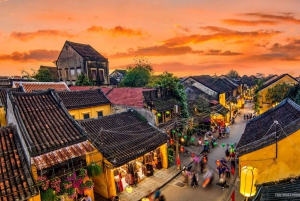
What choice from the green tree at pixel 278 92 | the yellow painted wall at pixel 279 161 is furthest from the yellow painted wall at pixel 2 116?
the green tree at pixel 278 92

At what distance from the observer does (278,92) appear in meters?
29.2

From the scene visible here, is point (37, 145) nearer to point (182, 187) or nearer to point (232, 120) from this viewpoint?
point (182, 187)

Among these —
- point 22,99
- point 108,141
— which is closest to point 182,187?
point 108,141

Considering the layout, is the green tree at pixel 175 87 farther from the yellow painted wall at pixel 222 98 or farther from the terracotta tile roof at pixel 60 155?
the yellow painted wall at pixel 222 98

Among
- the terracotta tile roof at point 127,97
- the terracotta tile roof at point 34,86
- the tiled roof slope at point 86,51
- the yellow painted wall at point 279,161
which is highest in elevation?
the tiled roof slope at point 86,51

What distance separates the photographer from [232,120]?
1377 inches

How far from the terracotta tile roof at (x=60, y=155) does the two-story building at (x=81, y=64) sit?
2556cm

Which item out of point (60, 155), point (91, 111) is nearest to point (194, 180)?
point (60, 155)

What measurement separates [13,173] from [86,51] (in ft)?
100

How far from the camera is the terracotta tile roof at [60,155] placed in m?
8.49

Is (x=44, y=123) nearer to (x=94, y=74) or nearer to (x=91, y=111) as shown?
(x=91, y=111)

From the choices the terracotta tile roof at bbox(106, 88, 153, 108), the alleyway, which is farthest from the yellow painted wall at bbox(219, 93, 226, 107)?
the alleyway

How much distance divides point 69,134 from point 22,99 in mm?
4319

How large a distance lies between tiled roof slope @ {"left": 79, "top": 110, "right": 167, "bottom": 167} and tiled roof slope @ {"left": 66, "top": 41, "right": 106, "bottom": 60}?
20918mm
